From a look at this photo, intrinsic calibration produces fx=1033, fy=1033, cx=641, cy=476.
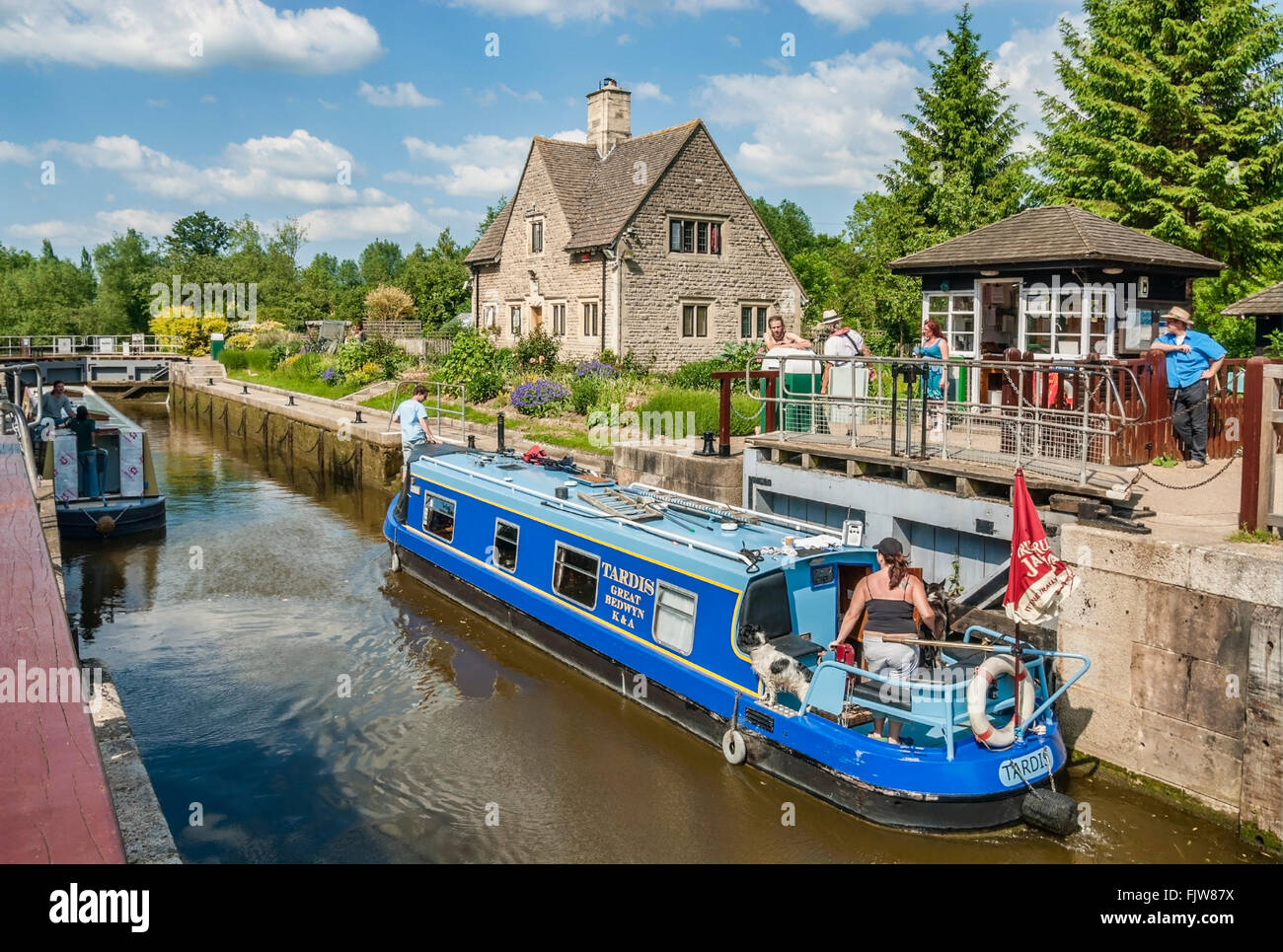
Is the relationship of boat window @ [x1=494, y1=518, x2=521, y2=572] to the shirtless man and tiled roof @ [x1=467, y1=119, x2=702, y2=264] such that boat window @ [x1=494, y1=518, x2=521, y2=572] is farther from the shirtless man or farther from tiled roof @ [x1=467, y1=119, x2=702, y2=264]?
tiled roof @ [x1=467, y1=119, x2=702, y2=264]

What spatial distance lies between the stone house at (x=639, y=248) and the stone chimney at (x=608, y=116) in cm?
5

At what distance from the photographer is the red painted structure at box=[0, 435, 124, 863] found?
496cm

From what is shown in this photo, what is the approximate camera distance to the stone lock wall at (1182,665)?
7906 millimetres

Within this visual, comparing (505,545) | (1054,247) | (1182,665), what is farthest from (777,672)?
(1054,247)

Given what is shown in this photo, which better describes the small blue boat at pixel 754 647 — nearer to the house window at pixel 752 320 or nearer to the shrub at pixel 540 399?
the shrub at pixel 540 399

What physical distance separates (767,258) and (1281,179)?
14432 millimetres

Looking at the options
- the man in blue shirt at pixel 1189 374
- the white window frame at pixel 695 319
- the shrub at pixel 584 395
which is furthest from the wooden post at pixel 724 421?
the white window frame at pixel 695 319

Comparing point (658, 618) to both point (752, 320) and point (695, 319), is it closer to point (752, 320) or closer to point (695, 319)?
point (695, 319)

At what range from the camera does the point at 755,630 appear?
977cm

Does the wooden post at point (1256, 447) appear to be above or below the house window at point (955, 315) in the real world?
below

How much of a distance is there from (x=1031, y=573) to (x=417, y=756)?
20.3ft

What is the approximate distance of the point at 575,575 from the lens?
40.4ft
